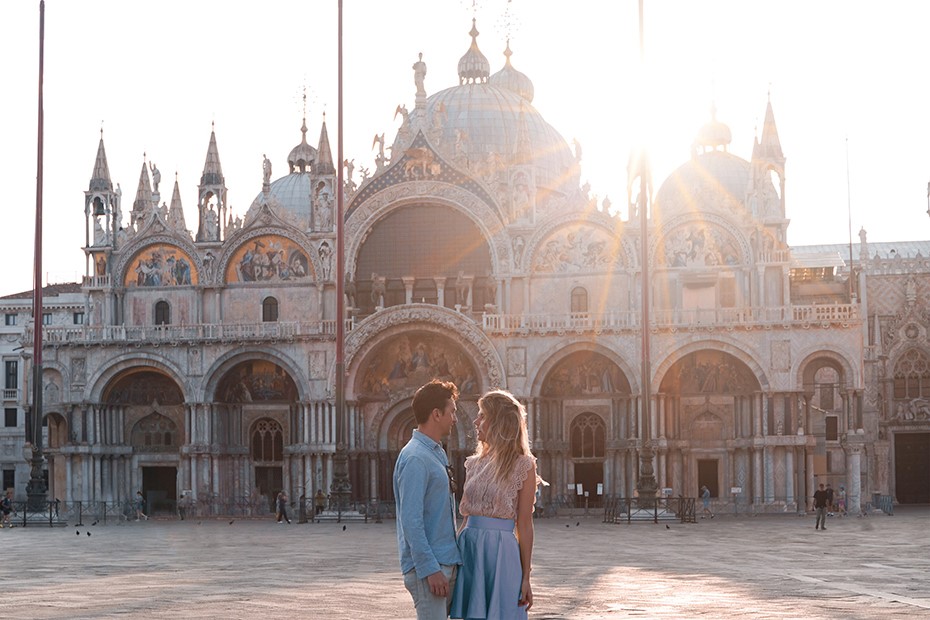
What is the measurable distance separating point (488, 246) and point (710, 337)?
1028 centimetres

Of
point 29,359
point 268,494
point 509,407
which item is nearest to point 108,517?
point 268,494

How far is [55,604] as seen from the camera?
17.5 m

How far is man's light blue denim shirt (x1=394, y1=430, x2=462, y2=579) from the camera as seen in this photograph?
10297 mm

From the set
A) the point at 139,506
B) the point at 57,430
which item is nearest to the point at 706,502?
the point at 139,506

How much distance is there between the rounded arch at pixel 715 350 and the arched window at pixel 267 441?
16.5 m

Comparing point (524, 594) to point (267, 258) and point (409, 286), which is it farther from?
point (267, 258)

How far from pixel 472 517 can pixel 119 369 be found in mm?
52172

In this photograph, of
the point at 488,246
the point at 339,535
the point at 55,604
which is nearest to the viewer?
the point at 55,604

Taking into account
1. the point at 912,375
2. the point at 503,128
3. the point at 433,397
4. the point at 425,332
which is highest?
the point at 503,128

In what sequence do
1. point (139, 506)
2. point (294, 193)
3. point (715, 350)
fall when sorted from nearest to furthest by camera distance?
point (715, 350) → point (139, 506) → point (294, 193)

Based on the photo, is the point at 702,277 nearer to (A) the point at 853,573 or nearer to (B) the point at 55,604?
(A) the point at 853,573

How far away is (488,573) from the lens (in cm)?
1051

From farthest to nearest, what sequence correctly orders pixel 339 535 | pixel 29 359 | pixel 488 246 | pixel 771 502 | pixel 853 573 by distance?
pixel 29 359 → pixel 488 246 → pixel 771 502 → pixel 339 535 → pixel 853 573

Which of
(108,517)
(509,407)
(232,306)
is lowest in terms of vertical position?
(108,517)
